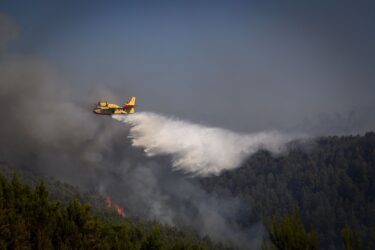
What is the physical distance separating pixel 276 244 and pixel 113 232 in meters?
48.0

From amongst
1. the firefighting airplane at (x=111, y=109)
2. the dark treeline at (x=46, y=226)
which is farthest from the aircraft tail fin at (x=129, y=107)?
the dark treeline at (x=46, y=226)

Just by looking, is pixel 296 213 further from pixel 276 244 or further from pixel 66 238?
pixel 66 238

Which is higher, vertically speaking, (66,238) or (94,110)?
(94,110)

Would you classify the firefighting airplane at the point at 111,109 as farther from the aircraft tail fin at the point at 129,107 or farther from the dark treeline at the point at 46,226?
the dark treeline at the point at 46,226

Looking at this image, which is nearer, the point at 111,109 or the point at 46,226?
the point at 46,226

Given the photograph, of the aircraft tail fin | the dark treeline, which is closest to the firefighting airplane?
the aircraft tail fin

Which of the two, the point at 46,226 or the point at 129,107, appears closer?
the point at 46,226

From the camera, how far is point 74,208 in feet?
241

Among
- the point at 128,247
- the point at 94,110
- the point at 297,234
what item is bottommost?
the point at 128,247

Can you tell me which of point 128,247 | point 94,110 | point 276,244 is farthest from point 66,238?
point 94,110

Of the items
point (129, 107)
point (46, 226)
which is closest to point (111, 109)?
point (129, 107)

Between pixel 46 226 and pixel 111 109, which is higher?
pixel 111 109

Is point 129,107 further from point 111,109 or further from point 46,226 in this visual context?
point 46,226

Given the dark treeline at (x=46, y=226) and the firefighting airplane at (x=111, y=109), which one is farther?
the firefighting airplane at (x=111, y=109)
